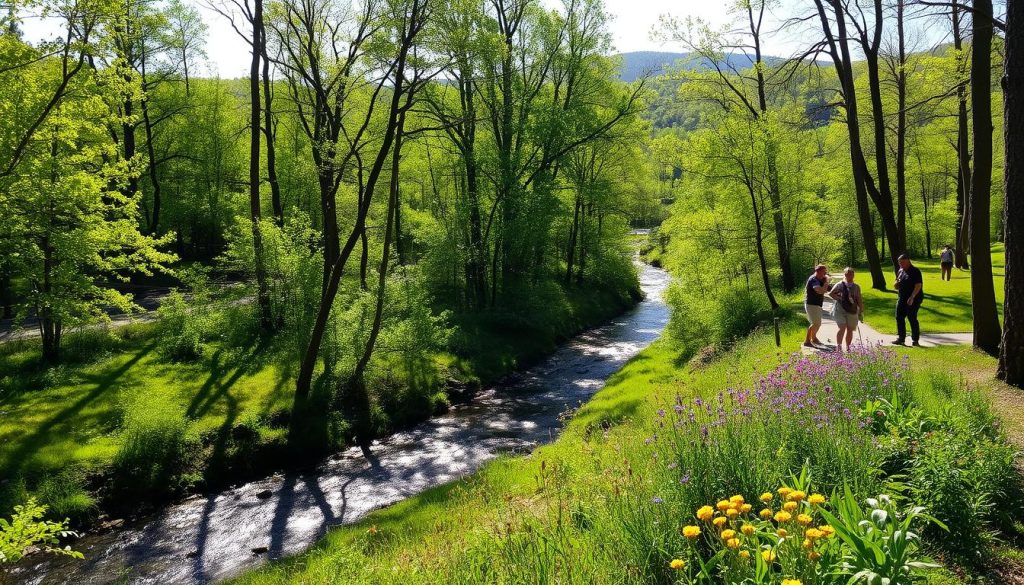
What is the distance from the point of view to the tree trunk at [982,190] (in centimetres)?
1022

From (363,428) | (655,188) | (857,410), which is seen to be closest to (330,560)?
(857,410)

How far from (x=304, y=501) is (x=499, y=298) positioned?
54.6 ft

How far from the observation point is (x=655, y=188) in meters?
77.3

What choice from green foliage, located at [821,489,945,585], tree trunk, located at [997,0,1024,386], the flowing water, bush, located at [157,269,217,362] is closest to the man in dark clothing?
tree trunk, located at [997,0,1024,386]

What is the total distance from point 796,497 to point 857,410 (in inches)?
149

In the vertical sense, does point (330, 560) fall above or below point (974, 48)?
below

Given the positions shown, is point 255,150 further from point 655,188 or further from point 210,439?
point 655,188

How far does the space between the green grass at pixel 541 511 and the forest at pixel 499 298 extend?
74 mm

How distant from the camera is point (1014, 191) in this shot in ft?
28.0

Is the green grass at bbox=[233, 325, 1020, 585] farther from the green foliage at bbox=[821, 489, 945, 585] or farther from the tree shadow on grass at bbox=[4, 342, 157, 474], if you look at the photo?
the tree shadow on grass at bbox=[4, 342, 157, 474]

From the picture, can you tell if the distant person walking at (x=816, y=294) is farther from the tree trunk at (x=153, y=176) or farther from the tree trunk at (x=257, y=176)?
the tree trunk at (x=153, y=176)

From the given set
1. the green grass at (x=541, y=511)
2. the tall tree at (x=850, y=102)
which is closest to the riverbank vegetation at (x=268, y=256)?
the green grass at (x=541, y=511)

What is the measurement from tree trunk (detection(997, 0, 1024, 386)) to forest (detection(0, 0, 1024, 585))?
37 mm

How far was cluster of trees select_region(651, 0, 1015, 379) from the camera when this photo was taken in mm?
10688
